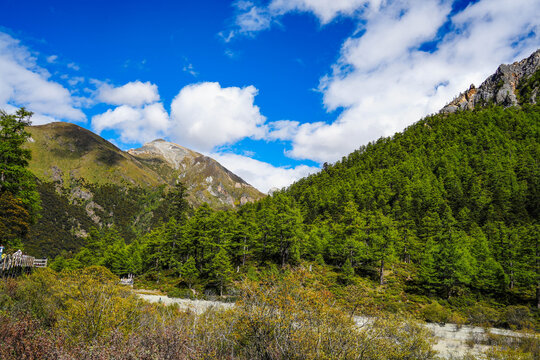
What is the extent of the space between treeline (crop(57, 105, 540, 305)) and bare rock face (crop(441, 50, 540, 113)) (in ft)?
129

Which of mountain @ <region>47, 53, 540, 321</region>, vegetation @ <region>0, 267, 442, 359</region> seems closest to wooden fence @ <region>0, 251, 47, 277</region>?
vegetation @ <region>0, 267, 442, 359</region>

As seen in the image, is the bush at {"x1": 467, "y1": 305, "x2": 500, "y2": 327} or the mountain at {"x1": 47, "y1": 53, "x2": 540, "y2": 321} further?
the mountain at {"x1": 47, "y1": 53, "x2": 540, "y2": 321}

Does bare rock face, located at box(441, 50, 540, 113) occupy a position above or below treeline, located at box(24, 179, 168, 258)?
above

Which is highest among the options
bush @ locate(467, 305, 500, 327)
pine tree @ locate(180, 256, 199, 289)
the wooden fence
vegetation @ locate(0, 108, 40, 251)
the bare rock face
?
the bare rock face

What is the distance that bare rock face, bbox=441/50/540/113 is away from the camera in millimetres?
147750

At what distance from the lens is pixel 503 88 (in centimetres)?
15588

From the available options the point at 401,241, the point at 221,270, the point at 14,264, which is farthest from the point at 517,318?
the point at 14,264

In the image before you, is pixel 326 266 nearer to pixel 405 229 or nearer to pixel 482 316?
pixel 405 229

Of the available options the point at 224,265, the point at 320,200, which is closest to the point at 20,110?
the point at 224,265

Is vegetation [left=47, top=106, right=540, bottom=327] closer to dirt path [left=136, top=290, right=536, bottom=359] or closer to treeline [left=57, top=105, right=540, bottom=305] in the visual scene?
treeline [left=57, top=105, right=540, bottom=305]

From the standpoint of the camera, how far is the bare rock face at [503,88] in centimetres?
14775

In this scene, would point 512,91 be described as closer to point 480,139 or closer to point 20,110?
point 480,139

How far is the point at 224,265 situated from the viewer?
134 ft

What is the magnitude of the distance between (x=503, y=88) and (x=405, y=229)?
153m
